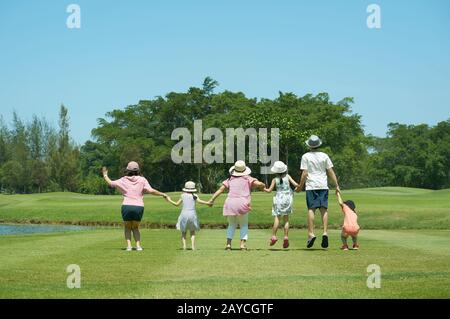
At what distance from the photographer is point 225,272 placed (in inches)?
488

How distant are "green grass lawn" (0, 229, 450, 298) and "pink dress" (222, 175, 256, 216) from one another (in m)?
1.08

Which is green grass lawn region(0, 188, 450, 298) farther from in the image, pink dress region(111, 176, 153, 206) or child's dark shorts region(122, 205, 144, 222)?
pink dress region(111, 176, 153, 206)

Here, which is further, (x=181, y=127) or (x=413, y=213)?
(x=181, y=127)

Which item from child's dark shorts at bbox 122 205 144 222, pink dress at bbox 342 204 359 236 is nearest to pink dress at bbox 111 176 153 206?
child's dark shorts at bbox 122 205 144 222

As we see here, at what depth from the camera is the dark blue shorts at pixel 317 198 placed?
56.4 ft

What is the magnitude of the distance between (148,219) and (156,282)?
96.9ft

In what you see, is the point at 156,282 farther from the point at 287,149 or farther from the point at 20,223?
the point at 287,149

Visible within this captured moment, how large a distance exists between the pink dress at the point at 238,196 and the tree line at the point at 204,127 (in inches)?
2931

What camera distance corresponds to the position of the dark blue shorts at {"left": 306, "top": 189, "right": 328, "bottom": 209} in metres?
17.2

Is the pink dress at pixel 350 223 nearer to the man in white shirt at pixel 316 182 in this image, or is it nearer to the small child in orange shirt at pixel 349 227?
the small child in orange shirt at pixel 349 227

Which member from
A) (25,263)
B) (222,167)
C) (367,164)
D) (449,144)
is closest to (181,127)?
(222,167)

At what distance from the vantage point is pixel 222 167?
98.0 metres

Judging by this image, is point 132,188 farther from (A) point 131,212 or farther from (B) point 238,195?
(B) point 238,195
